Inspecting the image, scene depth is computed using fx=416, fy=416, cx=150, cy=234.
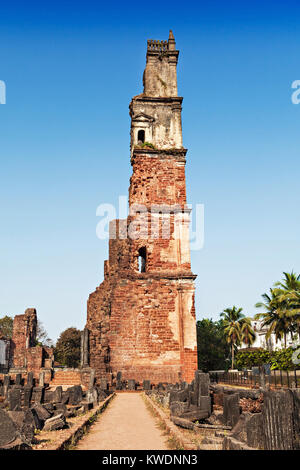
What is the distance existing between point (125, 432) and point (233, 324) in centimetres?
3875

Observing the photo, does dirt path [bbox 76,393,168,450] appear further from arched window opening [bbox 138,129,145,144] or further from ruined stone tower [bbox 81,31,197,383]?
arched window opening [bbox 138,129,145,144]

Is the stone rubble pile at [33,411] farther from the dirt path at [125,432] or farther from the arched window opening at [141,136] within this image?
the arched window opening at [141,136]

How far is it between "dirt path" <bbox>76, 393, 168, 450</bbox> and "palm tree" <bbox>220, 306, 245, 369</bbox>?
112 ft

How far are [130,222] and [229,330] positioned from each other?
1100 inches

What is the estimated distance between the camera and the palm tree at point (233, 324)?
146 ft

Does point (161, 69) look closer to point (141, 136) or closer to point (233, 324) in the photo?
point (141, 136)

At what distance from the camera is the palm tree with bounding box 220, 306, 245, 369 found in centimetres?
4447

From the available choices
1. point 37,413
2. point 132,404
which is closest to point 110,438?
point 37,413

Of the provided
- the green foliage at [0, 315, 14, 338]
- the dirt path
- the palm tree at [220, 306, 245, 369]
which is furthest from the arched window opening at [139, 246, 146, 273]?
the green foliage at [0, 315, 14, 338]

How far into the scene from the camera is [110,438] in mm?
7488

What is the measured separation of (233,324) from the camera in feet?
148

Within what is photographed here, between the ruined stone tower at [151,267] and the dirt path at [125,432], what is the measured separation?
673 centimetres
